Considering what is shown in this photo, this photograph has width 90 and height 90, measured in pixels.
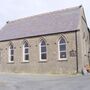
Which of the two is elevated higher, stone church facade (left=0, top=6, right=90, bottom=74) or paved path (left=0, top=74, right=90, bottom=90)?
stone church facade (left=0, top=6, right=90, bottom=74)

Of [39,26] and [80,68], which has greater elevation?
[39,26]

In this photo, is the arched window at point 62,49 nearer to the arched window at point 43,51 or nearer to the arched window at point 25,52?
the arched window at point 43,51

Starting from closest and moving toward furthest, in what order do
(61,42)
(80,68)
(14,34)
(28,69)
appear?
(80,68), (61,42), (28,69), (14,34)

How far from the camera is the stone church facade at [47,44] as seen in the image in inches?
1220

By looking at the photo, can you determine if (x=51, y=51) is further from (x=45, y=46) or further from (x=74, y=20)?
(x=74, y=20)

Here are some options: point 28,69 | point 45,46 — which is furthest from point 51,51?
point 28,69

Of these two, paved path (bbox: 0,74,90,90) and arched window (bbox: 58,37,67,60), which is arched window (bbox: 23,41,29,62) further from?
paved path (bbox: 0,74,90,90)

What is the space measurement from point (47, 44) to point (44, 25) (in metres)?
3.94

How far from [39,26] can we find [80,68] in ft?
32.3

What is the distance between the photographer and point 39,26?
36.4 meters

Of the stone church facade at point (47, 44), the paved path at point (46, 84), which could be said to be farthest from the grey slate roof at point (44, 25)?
the paved path at point (46, 84)

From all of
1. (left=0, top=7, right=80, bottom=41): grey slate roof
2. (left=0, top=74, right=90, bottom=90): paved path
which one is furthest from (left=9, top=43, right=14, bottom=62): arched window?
(left=0, top=74, right=90, bottom=90): paved path

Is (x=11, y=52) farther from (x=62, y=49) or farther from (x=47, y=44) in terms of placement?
(x=62, y=49)

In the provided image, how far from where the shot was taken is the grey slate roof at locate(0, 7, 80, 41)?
3295 cm
